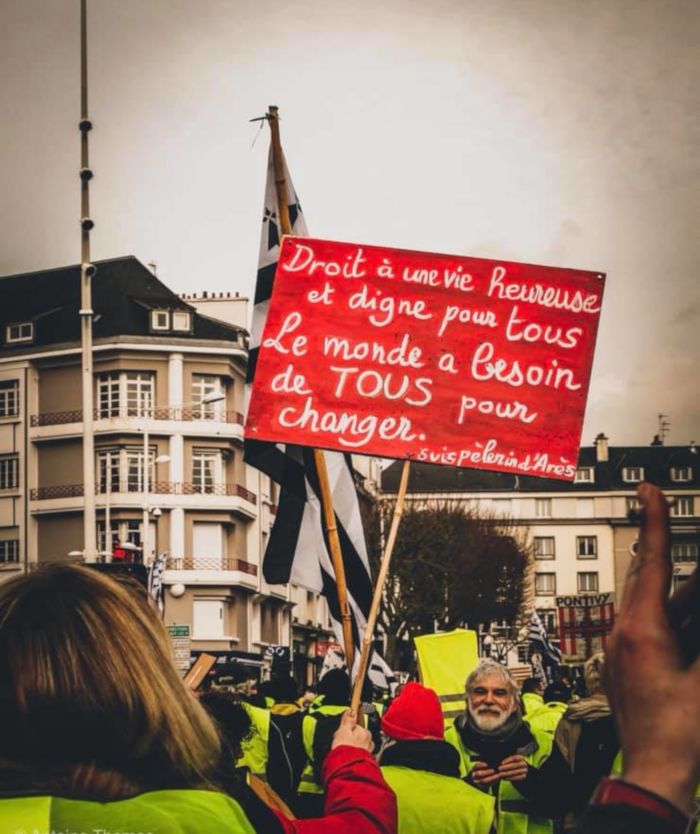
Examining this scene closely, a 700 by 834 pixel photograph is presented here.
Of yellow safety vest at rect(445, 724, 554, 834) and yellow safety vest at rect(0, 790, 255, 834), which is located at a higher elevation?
yellow safety vest at rect(0, 790, 255, 834)

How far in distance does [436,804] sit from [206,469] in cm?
5550

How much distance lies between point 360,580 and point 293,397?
1.66m

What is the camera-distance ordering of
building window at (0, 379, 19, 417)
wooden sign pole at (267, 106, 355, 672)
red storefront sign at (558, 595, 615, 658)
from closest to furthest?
wooden sign pole at (267, 106, 355, 672), red storefront sign at (558, 595, 615, 658), building window at (0, 379, 19, 417)

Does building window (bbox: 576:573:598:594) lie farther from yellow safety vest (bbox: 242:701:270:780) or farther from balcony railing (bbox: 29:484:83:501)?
yellow safety vest (bbox: 242:701:270:780)

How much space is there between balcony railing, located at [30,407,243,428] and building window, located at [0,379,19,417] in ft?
4.12

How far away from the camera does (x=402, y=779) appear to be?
17.3ft

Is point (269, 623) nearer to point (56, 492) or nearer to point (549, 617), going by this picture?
point (56, 492)

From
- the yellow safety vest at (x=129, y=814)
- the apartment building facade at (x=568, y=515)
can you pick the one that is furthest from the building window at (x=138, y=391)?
the yellow safety vest at (x=129, y=814)

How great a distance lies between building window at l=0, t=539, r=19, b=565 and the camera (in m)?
59.3

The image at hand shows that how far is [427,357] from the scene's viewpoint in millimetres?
6699

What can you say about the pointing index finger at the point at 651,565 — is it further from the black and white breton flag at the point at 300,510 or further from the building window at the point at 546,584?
the building window at the point at 546,584

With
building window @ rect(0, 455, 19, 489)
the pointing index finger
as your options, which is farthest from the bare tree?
the pointing index finger

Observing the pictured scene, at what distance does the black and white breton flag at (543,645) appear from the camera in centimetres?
2667

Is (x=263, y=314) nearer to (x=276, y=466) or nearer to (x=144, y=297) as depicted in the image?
(x=276, y=466)
